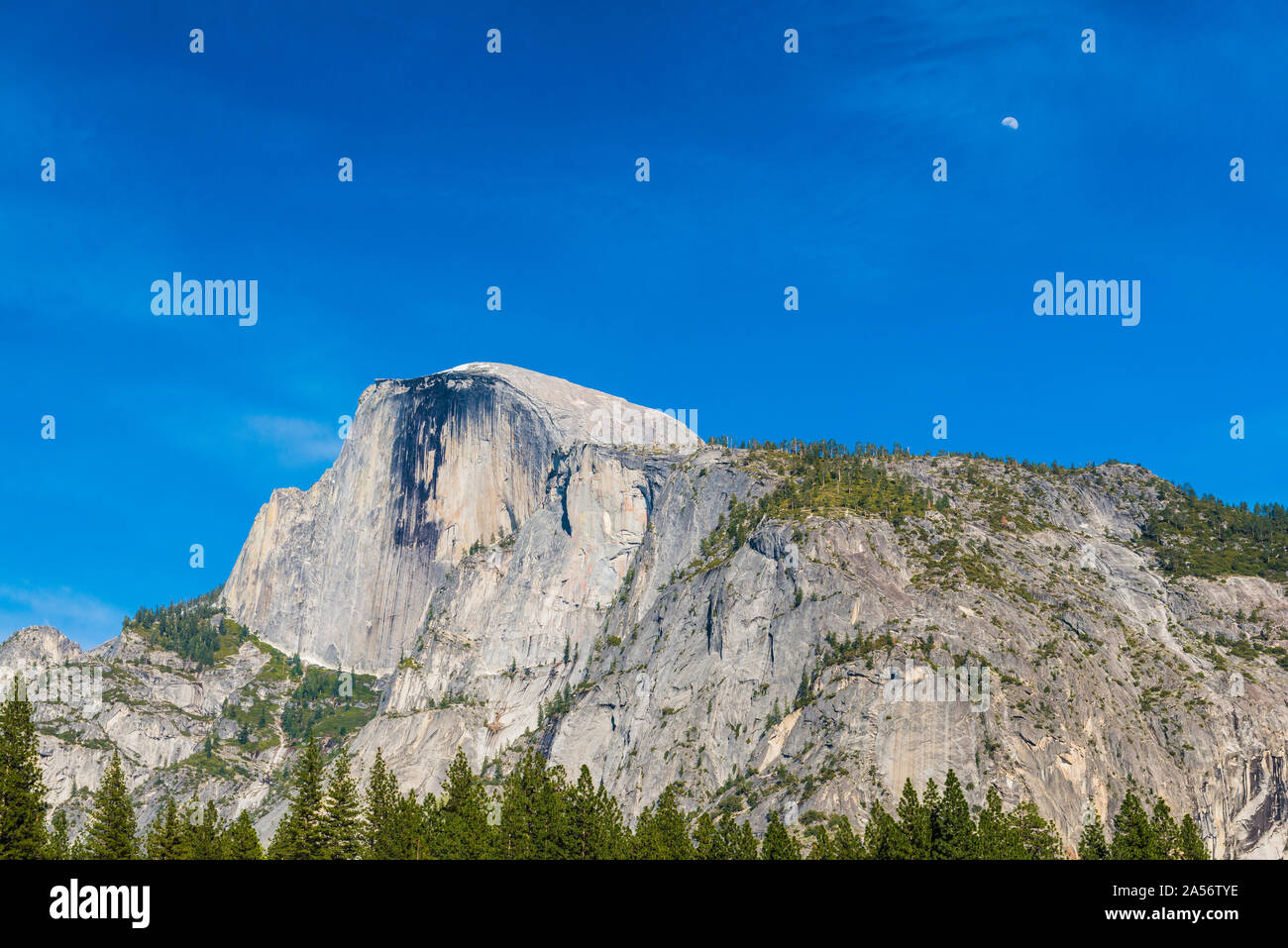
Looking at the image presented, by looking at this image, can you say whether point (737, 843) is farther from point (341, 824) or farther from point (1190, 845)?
A: point (1190, 845)

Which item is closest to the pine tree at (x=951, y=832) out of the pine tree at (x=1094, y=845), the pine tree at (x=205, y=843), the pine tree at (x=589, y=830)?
the pine tree at (x=1094, y=845)

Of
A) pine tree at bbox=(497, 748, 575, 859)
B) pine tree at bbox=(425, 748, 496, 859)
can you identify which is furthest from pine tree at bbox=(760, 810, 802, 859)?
pine tree at bbox=(425, 748, 496, 859)

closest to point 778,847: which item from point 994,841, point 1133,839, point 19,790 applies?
point 994,841

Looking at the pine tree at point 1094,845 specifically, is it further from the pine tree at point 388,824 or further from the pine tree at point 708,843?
the pine tree at point 388,824
